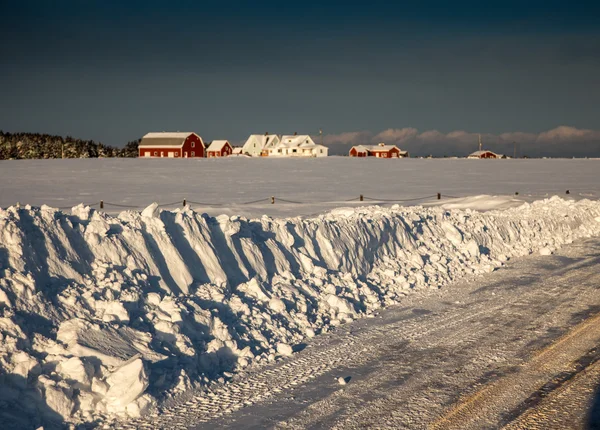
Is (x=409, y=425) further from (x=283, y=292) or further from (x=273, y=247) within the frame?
(x=273, y=247)

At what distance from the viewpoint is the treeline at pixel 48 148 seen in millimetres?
98750

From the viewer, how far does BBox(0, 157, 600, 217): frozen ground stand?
37.7 m

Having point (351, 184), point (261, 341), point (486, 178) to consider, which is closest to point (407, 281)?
point (261, 341)

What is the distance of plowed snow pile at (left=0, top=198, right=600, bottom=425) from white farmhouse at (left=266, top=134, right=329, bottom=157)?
328 ft

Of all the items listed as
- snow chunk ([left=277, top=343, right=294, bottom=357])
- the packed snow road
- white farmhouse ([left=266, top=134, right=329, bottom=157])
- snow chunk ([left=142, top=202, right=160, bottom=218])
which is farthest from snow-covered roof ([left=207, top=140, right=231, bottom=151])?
snow chunk ([left=277, top=343, right=294, bottom=357])

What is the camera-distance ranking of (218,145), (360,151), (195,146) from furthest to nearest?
(360,151) → (218,145) → (195,146)

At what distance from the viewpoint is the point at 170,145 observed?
325ft

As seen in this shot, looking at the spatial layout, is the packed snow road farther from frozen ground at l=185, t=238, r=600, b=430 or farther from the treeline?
the treeline

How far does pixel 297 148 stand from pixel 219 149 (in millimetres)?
15720

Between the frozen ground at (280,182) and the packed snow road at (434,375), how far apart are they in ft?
60.4

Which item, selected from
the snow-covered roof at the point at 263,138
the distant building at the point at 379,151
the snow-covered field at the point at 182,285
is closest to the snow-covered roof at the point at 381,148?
the distant building at the point at 379,151

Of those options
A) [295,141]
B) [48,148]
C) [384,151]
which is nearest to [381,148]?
[384,151]

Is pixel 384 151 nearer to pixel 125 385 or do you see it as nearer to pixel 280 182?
pixel 280 182

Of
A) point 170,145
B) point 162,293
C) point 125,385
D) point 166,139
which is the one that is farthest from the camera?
point 166,139
